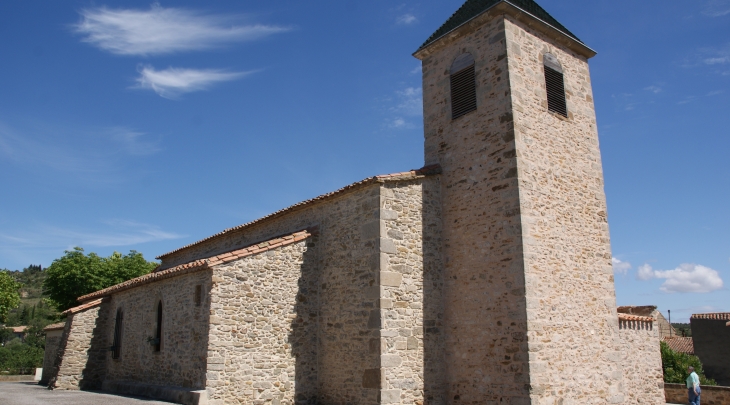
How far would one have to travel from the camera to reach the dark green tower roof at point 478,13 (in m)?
13.6

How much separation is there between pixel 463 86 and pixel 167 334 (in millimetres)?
10573

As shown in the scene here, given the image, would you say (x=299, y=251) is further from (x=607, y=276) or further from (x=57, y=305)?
(x=57, y=305)

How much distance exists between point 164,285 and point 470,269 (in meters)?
8.85

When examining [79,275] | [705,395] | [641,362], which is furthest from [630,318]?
[79,275]

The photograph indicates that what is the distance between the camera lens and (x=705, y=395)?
1781 cm

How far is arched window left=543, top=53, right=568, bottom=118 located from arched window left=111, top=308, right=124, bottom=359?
1582cm

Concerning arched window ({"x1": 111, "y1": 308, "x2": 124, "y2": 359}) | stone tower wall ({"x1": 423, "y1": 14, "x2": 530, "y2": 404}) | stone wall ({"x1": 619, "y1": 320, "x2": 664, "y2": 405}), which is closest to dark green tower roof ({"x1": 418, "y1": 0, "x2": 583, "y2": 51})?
stone tower wall ({"x1": 423, "y1": 14, "x2": 530, "y2": 404})

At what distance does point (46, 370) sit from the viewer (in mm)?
24281

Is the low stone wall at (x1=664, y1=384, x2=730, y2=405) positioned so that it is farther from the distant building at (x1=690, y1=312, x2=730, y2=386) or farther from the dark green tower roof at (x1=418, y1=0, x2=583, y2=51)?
the dark green tower roof at (x1=418, y1=0, x2=583, y2=51)

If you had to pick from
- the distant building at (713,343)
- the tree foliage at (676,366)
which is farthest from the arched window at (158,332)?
the distant building at (713,343)

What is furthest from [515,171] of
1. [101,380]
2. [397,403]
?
[101,380]

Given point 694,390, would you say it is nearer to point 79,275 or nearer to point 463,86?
point 463,86

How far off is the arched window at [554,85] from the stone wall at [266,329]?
24.5 ft

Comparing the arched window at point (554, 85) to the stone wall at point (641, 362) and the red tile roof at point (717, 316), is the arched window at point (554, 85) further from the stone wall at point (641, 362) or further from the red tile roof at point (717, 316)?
the red tile roof at point (717, 316)
